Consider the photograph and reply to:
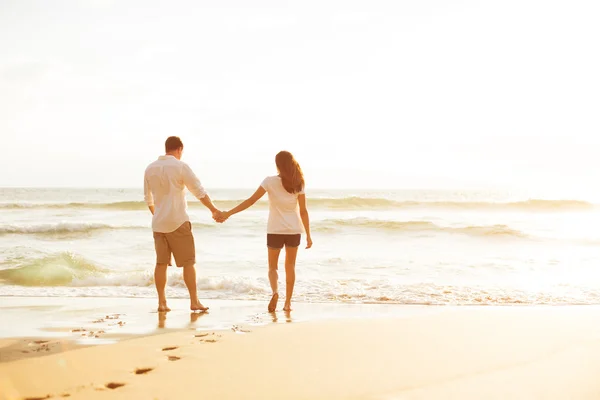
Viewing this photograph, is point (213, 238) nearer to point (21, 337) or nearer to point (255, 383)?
point (21, 337)

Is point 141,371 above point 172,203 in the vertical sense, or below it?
below

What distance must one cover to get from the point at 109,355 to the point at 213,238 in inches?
441

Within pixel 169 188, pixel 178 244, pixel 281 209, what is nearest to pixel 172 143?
pixel 169 188

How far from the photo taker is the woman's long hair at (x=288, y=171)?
6328 mm

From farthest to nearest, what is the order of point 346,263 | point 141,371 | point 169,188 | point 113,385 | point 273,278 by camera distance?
1. point 346,263
2. point 273,278
3. point 169,188
4. point 141,371
5. point 113,385

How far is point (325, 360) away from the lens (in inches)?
162

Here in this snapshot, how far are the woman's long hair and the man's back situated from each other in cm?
92

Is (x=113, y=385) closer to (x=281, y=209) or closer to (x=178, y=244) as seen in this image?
(x=178, y=244)

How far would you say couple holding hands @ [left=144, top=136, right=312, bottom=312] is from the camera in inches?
239

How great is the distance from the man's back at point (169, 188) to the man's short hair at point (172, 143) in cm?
12

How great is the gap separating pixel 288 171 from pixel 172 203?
1347 mm

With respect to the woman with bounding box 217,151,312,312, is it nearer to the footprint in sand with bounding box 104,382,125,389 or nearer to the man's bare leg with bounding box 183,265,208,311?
the man's bare leg with bounding box 183,265,208,311

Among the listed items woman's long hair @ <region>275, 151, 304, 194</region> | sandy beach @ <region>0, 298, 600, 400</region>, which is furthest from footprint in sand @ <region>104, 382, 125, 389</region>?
woman's long hair @ <region>275, 151, 304, 194</region>

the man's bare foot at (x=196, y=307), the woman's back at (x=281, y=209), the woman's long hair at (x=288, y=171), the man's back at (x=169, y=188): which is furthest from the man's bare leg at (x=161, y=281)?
the woman's long hair at (x=288, y=171)
